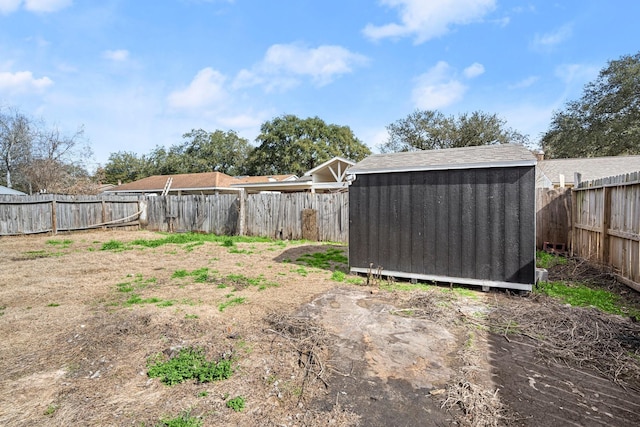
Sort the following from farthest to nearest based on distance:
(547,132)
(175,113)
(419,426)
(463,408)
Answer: (175,113), (547,132), (463,408), (419,426)

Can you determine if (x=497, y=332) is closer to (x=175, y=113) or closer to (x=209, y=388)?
(x=209, y=388)

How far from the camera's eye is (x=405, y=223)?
5582mm

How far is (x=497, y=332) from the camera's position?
346cm

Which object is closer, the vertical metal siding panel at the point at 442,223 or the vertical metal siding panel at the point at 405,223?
the vertical metal siding panel at the point at 442,223

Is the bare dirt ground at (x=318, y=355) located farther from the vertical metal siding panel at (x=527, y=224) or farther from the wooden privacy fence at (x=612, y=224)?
the wooden privacy fence at (x=612, y=224)

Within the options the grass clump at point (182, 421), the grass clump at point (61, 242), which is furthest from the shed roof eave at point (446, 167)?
the grass clump at point (61, 242)

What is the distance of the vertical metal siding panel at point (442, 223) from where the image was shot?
5262mm

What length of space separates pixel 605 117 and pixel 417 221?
24346mm

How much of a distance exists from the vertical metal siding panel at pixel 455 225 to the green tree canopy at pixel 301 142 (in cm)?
2606

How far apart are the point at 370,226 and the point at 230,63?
1101cm

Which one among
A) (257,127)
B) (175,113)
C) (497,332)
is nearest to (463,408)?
(497,332)

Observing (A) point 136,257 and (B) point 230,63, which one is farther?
(B) point 230,63

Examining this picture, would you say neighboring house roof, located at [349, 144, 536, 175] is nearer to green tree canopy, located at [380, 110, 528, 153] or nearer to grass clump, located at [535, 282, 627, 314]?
grass clump, located at [535, 282, 627, 314]

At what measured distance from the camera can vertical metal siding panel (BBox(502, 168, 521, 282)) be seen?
4770 millimetres
